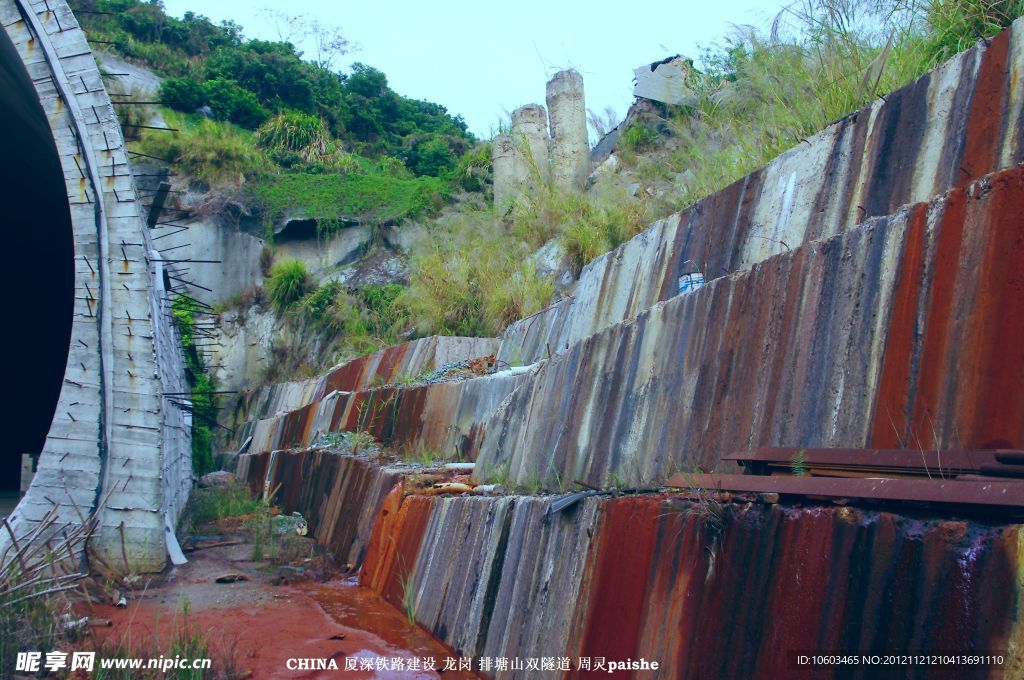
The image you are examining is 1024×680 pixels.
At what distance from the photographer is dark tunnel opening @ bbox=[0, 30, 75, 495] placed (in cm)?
860

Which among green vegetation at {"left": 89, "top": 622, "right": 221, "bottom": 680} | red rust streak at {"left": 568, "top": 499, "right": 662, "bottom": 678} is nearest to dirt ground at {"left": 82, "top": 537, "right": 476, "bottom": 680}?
green vegetation at {"left": 89, "top": 622, "right": 221, "bottom": 680}

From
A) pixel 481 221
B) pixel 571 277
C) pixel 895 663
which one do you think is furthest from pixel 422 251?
pixel 895 663

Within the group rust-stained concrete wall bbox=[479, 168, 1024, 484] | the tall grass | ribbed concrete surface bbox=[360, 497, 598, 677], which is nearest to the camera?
rust-stained concrete wall bbox=[479, 168, 1024, 484]

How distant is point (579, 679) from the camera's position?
108 inches

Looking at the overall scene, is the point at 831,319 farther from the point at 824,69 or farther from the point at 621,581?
the point at 824,69

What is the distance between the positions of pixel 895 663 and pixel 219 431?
21.9 meters

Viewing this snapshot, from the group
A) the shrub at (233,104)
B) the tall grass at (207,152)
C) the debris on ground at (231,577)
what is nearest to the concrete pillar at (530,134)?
the tall grass at (207,152)

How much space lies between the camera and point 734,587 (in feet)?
7.16

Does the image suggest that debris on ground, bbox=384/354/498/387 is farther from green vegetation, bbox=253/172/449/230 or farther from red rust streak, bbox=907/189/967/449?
green vegetation, bbox=253/172/449/230

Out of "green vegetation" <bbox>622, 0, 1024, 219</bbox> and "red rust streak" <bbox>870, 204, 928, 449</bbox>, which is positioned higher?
"green vegetation" <bbox>622, 0, 1024, 219</bbox>

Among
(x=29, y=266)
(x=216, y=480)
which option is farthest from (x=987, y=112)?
(x=216, y=480)

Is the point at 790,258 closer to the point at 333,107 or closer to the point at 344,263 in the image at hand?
the point at 344,263

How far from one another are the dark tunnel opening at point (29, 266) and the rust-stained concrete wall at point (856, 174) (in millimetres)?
5346

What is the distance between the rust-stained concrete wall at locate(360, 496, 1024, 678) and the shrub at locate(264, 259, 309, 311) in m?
18.4
